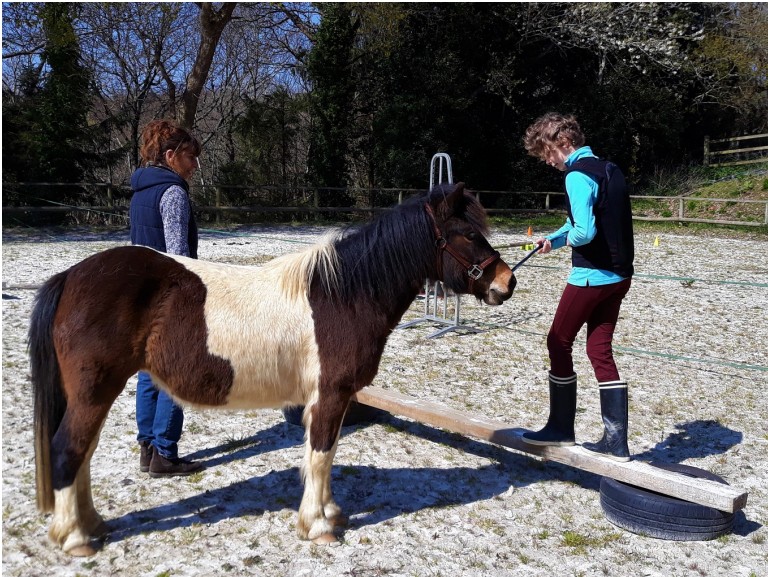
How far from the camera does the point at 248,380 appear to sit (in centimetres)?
334

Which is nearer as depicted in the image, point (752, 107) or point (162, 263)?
point (162, 263)

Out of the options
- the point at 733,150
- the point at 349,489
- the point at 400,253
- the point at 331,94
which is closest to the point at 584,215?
the point at 400,253

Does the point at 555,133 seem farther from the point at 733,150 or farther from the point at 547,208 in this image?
the point at 733,150

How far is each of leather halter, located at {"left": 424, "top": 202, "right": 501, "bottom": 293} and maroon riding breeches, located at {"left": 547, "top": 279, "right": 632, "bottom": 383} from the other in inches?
28.6

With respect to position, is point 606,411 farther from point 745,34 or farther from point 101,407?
point 745,34

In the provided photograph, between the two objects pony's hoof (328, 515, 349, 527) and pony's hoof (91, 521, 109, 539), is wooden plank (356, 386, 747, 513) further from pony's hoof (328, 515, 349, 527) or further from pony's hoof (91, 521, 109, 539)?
pony's hoof (91, 521, 109, 539)

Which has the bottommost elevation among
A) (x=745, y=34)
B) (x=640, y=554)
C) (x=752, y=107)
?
(x=640, y=554)

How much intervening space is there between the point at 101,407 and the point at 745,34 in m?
33.3

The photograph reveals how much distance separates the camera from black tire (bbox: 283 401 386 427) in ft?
16.2

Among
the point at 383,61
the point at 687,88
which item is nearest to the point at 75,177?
the point at 383,61

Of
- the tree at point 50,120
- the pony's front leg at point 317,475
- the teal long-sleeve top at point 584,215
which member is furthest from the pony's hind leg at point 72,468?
the tree at point 50,120

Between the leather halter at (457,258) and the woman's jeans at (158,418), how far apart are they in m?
2.01

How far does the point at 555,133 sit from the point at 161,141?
245cm

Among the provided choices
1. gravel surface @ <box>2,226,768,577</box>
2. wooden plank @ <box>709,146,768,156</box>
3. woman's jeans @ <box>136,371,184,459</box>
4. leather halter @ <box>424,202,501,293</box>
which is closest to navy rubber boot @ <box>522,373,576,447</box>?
gravel surface @ <box>2,226,768,577</box>
